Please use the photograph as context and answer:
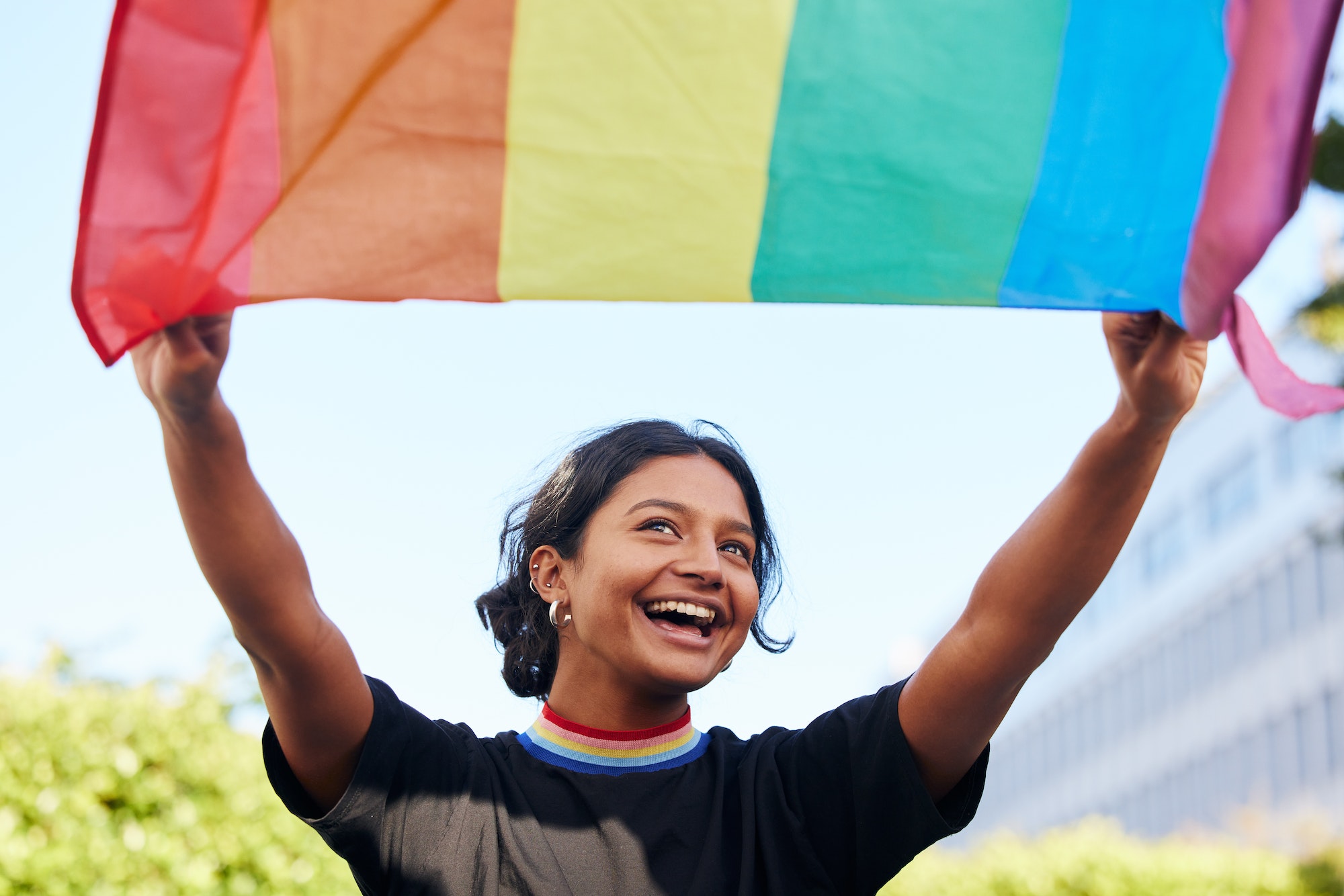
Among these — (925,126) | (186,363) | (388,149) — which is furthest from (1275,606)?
(186,363)

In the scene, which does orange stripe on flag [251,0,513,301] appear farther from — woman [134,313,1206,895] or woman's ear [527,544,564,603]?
woman's ear [527,544,564,603]

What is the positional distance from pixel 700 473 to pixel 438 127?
2.97 ft

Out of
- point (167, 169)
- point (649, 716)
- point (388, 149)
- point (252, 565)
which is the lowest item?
point (649, 716)

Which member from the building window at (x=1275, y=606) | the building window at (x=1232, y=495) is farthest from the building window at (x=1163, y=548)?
the building window at (x=1275, y=606)

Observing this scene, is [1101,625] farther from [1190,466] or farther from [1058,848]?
[1058,848]

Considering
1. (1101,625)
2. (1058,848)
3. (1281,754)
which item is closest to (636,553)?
(1058,848)

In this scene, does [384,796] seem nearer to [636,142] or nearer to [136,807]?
[636,142]

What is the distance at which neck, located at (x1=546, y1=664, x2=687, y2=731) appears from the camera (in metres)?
2.46

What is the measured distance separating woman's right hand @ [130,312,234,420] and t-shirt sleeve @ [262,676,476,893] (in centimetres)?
58

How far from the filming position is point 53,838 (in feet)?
15.3

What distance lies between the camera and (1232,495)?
34281 millimetres

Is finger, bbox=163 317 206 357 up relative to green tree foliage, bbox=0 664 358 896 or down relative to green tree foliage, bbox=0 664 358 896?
up

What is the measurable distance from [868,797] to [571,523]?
0.85 m

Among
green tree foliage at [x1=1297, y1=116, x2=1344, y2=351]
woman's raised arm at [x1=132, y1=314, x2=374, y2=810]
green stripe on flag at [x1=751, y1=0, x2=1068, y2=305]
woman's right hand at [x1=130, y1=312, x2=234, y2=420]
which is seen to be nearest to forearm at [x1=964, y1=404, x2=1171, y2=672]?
green stripe on flag at [x1=751, y1=0, x2=1068, y2=305]
